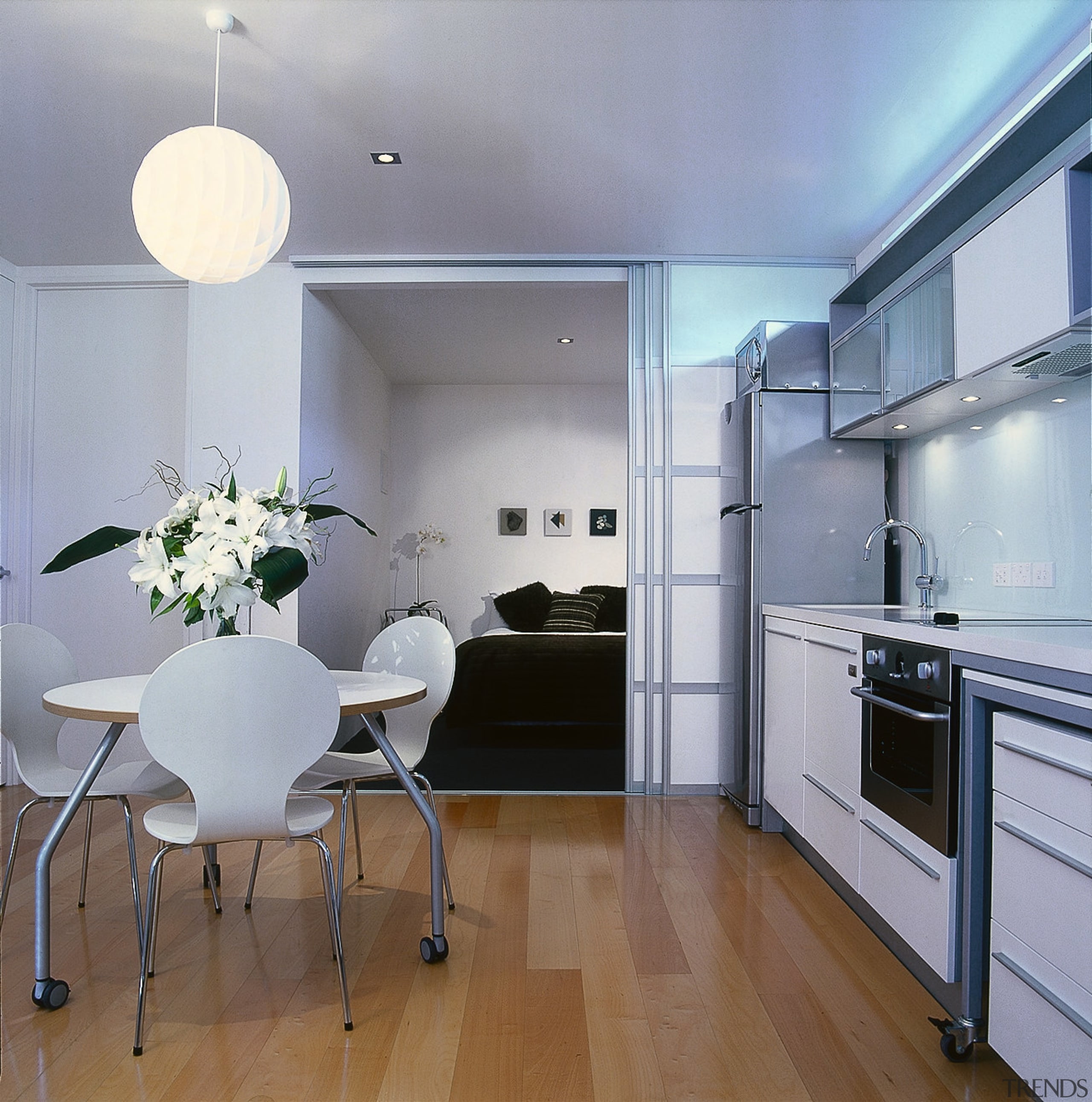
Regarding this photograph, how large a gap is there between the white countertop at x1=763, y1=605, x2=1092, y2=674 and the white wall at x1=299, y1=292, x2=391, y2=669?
2.63 m

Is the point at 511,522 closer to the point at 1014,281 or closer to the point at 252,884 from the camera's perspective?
the point at 252,884

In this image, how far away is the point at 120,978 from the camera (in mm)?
2260

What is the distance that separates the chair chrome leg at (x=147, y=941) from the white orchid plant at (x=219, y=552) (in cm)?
61

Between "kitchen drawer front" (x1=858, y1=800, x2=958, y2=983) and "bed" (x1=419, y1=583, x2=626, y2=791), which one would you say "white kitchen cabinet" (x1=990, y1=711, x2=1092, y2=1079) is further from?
"bed" (x1=419, y1=583, x2=626, y2=791)

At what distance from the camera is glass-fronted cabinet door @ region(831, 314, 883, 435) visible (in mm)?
3242

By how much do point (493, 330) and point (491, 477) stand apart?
1833mm

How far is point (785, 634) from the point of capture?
334 centimetres

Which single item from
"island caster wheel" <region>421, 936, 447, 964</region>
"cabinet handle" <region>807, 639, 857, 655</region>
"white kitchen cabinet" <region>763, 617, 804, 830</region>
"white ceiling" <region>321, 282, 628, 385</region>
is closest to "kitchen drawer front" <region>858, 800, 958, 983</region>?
"cabinet handle" <region>807, 639, 857, 655</region>

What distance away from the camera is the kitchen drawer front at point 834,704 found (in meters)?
2.54

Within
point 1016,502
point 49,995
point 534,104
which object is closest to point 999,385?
point 1016,502

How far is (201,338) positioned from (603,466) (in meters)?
3.91

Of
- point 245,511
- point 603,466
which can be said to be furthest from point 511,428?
point 245,511

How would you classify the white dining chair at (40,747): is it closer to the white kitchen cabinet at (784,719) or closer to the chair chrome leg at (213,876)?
the chair chrome leg at (213,876)

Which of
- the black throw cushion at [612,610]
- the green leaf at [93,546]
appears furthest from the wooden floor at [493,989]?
the black throw cushion at [612,610]
